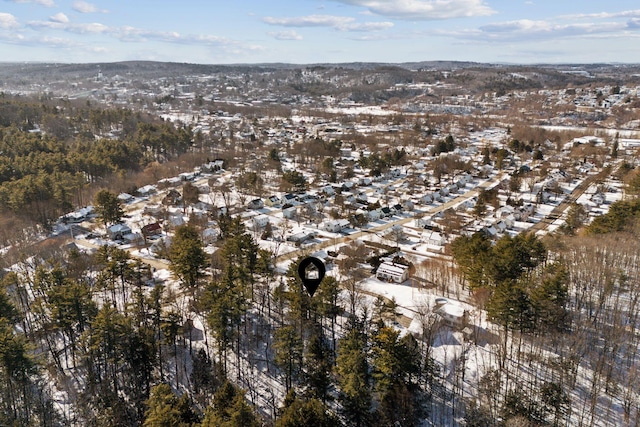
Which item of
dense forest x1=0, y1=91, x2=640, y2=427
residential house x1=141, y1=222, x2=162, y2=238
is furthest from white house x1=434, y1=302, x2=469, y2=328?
residential house x1=141, y1=222, x2=162, y2=238

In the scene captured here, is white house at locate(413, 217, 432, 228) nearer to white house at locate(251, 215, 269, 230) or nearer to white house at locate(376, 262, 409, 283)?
white house at locate(376, 262, 409, 283)

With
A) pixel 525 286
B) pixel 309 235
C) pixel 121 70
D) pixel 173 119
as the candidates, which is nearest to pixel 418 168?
pixel 309 235

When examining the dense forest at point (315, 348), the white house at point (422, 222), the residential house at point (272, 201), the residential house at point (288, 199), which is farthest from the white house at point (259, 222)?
the white house at point (422, 222)

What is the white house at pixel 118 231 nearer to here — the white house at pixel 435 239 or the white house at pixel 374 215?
the white house at pixel 374 215

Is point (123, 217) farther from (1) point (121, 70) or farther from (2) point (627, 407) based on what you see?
(1) point (121, 70)

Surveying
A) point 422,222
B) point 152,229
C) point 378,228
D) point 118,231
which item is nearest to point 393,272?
point 378,228
